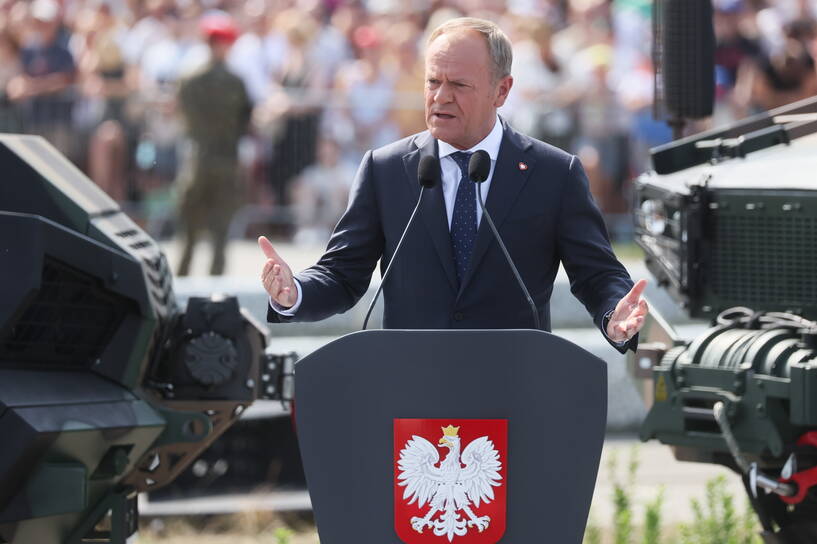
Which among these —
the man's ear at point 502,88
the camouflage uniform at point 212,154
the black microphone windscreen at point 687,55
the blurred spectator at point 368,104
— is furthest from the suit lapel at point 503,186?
the blurred spectator at point 368,104

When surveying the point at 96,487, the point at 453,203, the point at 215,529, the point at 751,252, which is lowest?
the point at 215,529

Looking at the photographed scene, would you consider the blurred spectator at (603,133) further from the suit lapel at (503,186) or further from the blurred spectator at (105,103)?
the suit lapel at (503,186)

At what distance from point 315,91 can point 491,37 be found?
37.0 feet

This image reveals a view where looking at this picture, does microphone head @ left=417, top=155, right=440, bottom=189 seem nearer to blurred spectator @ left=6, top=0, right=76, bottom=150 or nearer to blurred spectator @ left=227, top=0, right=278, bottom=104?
blurred spectator @ left=227, top=0, right=278, bottom=104

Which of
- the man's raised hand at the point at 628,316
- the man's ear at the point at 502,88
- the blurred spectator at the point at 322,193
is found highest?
the man's ear at the point at 502,88

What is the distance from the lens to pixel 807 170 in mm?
6555

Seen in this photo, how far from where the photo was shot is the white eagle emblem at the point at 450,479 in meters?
3.88

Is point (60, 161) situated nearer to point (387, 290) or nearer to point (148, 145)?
point (387, 290)

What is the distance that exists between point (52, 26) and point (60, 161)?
33.9 ft

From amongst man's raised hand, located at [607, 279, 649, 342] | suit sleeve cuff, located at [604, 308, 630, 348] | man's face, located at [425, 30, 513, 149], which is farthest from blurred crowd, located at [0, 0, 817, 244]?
man's raised hand, located at [607, 279, 649, 342]

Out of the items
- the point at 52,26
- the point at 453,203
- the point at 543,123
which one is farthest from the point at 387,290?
the point at 52,26

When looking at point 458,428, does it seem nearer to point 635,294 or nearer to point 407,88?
point 635,294

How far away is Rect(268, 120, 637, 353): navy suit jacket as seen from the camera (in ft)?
15.0

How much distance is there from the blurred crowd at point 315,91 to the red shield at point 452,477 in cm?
1119
